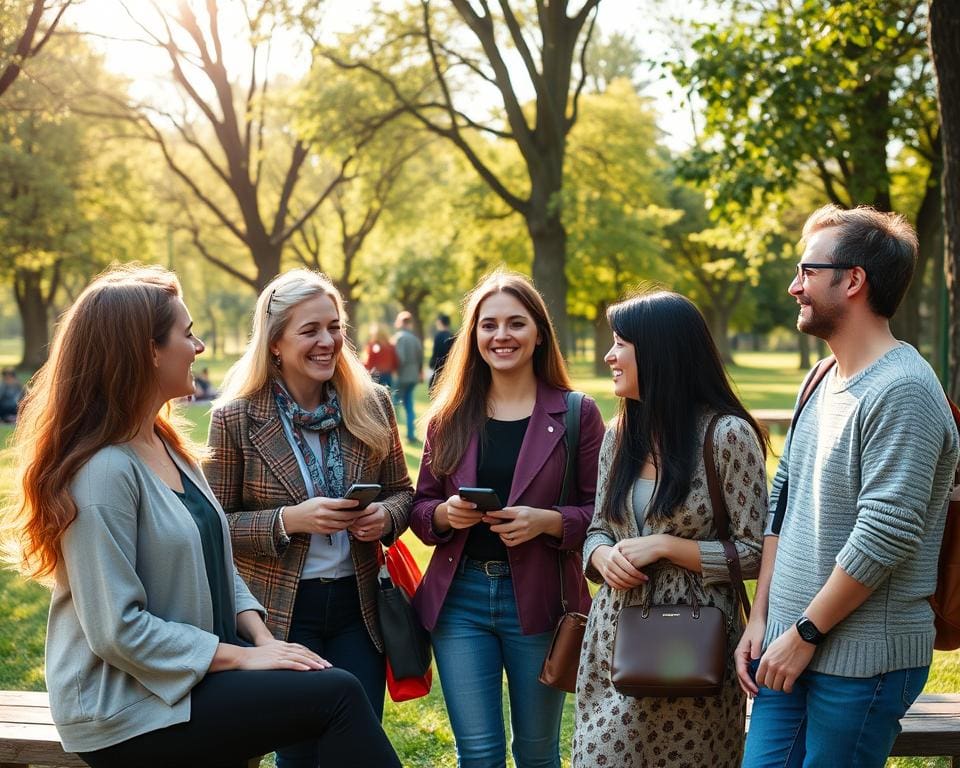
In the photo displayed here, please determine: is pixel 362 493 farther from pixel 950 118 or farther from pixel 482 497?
pixel 950 118

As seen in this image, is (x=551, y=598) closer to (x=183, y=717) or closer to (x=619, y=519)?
(x=619, y=519)

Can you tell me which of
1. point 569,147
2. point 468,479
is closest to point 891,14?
point 468,479

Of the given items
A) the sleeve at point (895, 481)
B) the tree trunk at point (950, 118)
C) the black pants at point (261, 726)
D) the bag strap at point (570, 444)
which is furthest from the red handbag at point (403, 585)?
the tree trunk at point (950, 118)

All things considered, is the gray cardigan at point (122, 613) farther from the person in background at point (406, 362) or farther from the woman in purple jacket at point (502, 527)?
the person in background at point (406, 362)

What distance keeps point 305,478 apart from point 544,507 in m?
0.91

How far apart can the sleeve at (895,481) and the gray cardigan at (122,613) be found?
184cm

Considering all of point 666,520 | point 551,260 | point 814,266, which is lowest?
point 666,520

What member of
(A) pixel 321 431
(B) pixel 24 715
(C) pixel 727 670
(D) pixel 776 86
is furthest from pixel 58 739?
(D) pixel 776 86

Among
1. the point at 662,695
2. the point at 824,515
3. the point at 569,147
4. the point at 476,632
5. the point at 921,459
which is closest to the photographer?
the point at 921,459

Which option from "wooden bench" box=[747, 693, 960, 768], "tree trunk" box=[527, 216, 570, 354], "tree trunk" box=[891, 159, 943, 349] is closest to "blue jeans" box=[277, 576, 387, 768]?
"wooden bench" box=[747, 693, 960, 768]

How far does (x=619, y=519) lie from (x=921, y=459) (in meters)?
1.05

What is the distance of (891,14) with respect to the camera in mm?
13672

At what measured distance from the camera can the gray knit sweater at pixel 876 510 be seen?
8.92ft

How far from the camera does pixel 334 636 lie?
3.79 metres
